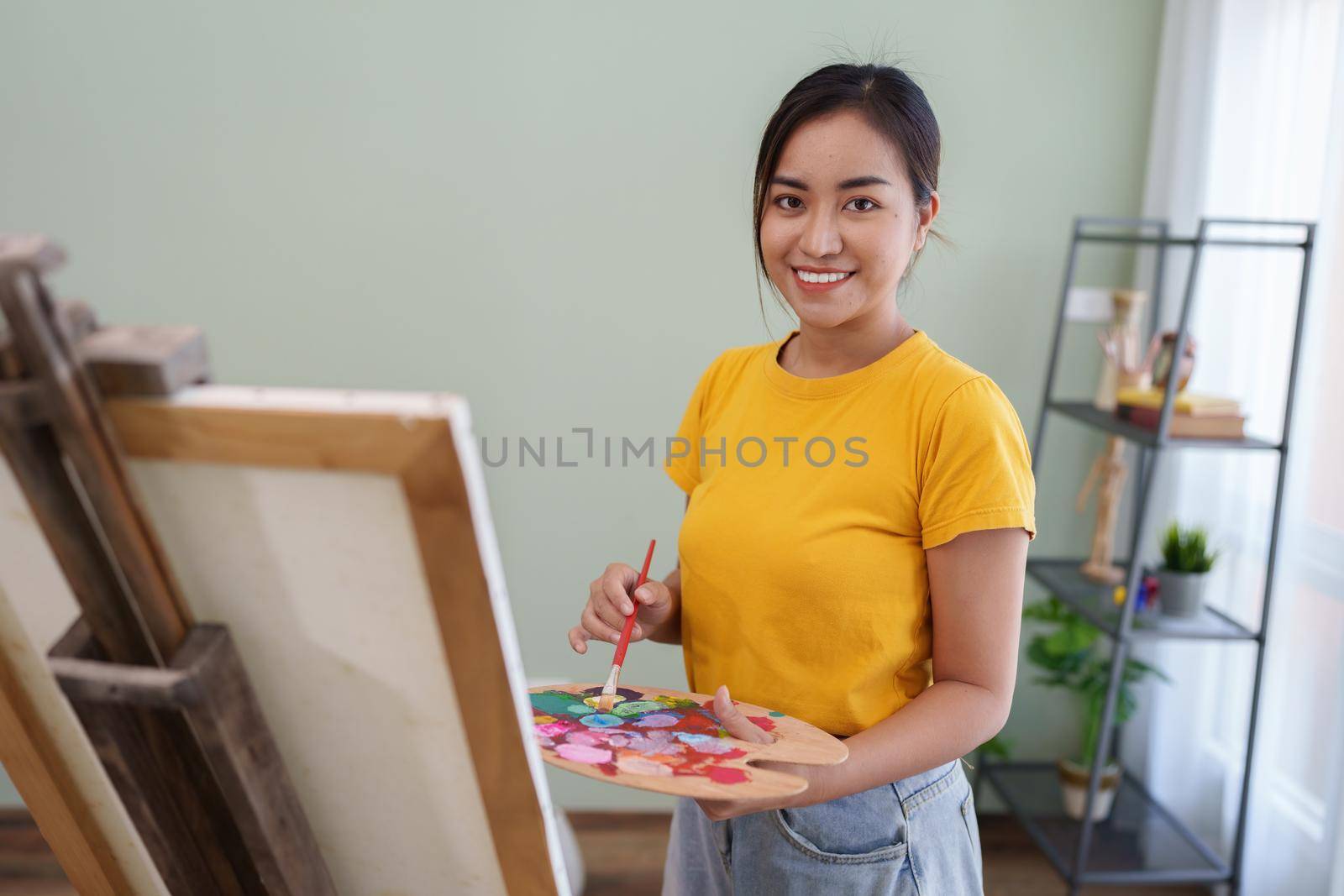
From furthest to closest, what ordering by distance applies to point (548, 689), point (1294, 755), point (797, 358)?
point (1294, 755) → point (797, 358) → point (548, 689)

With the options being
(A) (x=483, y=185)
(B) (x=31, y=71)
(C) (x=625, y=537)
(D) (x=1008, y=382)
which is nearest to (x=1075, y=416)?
(D) (x=1008, y=382)

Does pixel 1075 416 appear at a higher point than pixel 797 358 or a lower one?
lower

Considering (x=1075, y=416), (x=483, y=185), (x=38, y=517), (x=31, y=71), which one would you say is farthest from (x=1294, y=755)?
(x=31, y=71)

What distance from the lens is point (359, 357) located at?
2.40m

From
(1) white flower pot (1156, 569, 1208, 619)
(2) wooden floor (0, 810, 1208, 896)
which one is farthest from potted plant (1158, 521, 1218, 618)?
(2) wooden floor (0, 810, 1208, 896)

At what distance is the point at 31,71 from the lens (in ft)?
7.51

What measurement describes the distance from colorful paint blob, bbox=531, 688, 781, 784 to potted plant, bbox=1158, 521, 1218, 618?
149cm

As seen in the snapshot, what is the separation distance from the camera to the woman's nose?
1050 mm

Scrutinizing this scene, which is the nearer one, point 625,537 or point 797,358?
point 797,358

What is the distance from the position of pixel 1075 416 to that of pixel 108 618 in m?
2.07

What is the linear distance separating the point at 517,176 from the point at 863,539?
160 centimetres

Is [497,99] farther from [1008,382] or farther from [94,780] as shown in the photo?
[94,780]

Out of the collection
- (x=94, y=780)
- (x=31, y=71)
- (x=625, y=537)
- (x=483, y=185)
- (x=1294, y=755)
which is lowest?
(x=1294, y=755)

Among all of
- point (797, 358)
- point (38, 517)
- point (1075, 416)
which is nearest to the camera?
point (38, 517)
